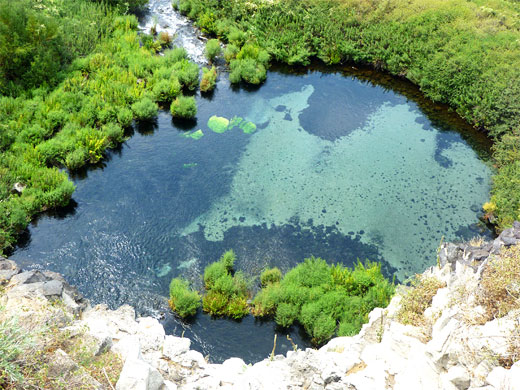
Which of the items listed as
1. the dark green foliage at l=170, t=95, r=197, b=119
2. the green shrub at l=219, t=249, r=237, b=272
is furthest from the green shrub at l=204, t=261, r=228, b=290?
the dark green foliage at l=170, t=95, r=197, b=119

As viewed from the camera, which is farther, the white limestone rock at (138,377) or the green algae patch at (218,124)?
the green algae patch at (218,124)

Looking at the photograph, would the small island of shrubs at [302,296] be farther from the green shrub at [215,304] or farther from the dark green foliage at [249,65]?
the dark green foliage at [249,65]

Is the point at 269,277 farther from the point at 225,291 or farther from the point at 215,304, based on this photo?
the point at 215,304

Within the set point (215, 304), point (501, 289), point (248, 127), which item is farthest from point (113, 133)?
point (501, 289)

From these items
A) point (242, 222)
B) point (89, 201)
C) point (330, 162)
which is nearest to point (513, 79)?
point (330, 162)

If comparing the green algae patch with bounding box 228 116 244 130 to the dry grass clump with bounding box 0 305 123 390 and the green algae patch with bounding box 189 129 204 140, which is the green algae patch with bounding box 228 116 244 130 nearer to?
the green algae patch with bounding box 189 129 204 140

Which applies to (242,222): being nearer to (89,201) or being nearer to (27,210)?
(89,201)

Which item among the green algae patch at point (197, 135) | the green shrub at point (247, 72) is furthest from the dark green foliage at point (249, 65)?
the green algae patch at point (197, 135)
